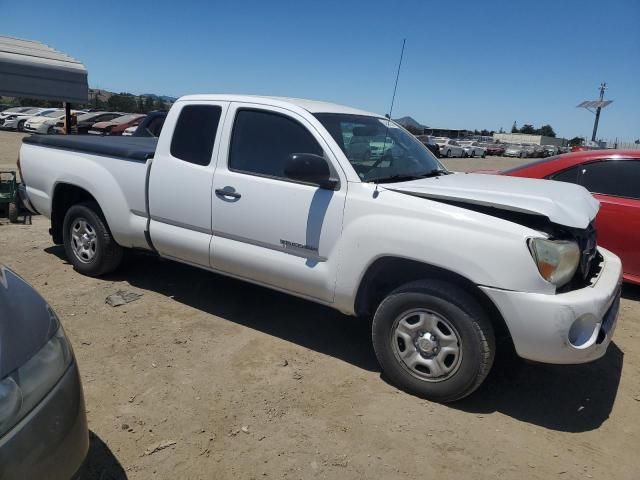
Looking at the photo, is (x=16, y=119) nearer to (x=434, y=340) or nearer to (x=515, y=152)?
(x=434, y=340)

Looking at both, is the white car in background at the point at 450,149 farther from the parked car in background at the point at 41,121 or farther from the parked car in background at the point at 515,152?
the parked car in background at the point at 41,121

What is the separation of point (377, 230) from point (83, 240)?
3311 millimetres

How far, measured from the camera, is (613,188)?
17.5ft

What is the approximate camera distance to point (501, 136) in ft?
299

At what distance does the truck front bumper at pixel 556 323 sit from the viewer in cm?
286

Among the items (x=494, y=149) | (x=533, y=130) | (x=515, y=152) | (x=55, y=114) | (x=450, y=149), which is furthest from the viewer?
(x=533, y=130)

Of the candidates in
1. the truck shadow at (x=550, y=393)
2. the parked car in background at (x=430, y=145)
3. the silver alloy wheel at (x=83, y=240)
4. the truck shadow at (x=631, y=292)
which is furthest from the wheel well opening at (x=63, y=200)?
the parked car in background at (x=430, y=145)

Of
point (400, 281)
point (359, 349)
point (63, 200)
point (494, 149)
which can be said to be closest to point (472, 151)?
point (494, 149)

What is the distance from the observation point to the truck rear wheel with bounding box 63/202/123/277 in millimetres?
4984

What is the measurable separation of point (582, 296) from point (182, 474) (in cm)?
237

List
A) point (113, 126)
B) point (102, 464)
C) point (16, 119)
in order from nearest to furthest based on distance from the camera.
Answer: point (102, 464) → point (113, 126) → point (16, 119)

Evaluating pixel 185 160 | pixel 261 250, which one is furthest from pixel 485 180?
pixel 185 160

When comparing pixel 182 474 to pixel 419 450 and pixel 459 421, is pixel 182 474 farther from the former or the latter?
pixel 459 421

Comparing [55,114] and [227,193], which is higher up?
[227,193]
